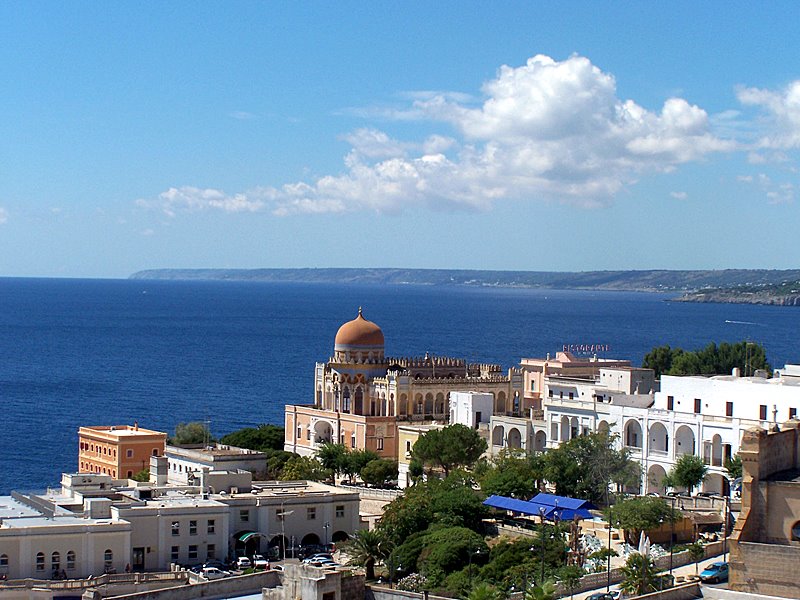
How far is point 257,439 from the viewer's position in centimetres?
9044

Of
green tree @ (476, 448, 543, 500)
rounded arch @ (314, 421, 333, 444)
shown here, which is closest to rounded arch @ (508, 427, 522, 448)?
green tree @ (476, 448, 543, 500)

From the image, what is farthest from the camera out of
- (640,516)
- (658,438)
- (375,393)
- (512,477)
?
(375,393)

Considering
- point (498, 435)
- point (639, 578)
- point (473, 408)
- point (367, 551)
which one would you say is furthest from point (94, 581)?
point (473, 408)

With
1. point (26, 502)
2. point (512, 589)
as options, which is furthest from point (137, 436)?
point (512, 589)

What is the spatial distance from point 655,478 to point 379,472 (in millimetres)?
16038

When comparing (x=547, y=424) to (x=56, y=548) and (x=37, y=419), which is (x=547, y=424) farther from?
(x=37, y=419)

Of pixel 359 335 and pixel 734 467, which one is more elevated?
pixel 359 335

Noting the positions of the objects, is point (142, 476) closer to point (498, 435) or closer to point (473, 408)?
point (473, 408)

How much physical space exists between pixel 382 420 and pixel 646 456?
21.0m

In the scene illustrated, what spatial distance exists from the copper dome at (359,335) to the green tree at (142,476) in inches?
686

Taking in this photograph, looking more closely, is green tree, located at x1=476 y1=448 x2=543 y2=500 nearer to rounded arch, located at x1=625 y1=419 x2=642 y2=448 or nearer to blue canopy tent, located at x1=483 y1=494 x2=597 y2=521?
blue canopy tent, located at x1=483 y1=494 x2=597 y2=521

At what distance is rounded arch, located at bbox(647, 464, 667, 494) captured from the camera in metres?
68.2

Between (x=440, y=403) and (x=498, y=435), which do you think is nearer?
(x=498, y=435)

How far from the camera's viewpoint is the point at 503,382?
90.4 metres
